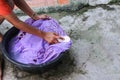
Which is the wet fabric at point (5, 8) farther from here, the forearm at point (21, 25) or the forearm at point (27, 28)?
the forearm at point (27, 28)

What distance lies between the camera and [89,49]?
3.04m

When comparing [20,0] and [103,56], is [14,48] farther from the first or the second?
[103,56]

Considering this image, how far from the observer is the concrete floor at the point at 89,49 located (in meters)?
2.84

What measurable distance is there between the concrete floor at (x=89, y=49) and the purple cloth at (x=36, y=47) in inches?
6.6

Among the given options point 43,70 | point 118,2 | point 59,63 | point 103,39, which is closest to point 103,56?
point 103,39

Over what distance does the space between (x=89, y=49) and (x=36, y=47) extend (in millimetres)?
553

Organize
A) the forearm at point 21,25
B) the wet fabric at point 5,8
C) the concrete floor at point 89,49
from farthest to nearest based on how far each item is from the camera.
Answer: the concrete floor at point 89,49 < the forearm at point 21,25 < the wet fabric at point 5,8

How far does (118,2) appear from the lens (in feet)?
11.4

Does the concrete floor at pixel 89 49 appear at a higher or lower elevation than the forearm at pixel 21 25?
lower

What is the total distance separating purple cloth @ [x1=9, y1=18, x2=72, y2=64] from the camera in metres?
2.74

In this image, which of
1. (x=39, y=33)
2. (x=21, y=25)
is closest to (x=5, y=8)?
(x=21, y=25)

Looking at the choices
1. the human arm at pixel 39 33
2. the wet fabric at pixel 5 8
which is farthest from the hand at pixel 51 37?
the wet fabric at pixel 5 8

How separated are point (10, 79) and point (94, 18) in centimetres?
117

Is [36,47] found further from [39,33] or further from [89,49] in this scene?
[89,49]
